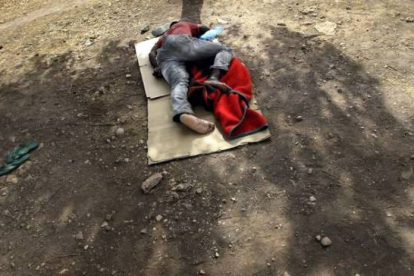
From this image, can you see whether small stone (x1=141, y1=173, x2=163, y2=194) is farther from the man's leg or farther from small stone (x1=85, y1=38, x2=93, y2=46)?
small stone (x1=85, y1=38, x2=93, y2=46)

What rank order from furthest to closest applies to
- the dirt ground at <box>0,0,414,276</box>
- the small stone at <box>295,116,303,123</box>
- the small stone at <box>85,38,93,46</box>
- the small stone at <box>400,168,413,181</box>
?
1. the small stone at <box>85,38,93,46</box>
2. the small stone at <box>295,116,303,123</box>
3. the small stone at <box>400,168,413,181</box>
4. the dirt ground at <box>0,0,414,276</box>

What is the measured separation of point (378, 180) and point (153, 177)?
1782 mm

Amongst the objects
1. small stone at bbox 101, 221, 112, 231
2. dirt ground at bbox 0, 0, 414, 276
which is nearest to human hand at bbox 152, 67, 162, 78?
dirt ground at bbox 0, 0, 414, 276

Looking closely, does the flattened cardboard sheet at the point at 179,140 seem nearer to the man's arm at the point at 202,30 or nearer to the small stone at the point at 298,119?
the small stone at the point at 298,119

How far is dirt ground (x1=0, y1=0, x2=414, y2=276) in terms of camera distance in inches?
111

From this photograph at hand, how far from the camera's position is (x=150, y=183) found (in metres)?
3.34

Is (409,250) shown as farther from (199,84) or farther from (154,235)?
(199,84)

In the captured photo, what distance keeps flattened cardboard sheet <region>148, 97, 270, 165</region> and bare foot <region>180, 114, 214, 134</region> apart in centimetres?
5

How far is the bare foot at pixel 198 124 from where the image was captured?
3686 millimetres

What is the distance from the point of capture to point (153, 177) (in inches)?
133

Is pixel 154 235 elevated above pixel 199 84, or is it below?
below

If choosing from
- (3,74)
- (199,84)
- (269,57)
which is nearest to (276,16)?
(269,57)

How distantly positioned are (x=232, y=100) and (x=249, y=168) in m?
0.79

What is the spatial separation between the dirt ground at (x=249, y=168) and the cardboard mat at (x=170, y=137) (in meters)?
0.09
